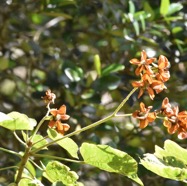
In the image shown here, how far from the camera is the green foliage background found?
1.63 metres

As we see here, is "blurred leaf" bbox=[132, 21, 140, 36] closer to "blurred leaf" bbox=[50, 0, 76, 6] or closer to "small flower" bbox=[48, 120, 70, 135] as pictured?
"blurred leaf" bbox=[50, 0, 76, 6]

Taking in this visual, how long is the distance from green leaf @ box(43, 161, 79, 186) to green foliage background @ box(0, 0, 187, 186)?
0.43 meters

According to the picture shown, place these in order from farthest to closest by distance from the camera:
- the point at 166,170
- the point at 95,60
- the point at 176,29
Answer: the point at 176,29, the point at 95,60, the point at 166,170

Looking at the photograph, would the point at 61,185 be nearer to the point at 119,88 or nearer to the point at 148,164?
the point at 148,164

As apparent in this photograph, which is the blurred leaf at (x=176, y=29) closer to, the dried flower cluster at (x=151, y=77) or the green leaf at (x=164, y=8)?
the green leaf at (x=164, y=8)

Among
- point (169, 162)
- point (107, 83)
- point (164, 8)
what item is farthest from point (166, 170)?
point (164, 8)

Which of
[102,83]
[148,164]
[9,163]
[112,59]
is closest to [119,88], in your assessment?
[102,83]

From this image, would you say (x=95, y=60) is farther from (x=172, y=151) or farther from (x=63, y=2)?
(x=172, y=151)

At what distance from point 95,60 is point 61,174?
61cm

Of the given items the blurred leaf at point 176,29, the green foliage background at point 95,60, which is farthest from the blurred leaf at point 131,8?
the blurred leaf at point 176,29

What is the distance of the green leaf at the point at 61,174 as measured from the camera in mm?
1000

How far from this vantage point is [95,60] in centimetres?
158

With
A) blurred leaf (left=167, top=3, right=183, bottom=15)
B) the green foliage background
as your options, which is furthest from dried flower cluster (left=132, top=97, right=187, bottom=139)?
blurred leaf (left=167, top=3, right=183, bottom=15)

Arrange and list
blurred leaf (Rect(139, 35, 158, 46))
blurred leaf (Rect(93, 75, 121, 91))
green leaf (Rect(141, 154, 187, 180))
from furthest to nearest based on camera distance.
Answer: blurred leaf (Rect(139, 35, 158, 46)), blurred leaf (Rect(93, 75, 121, 91)), green leaf (Rect(141, 154, 187, 180))
